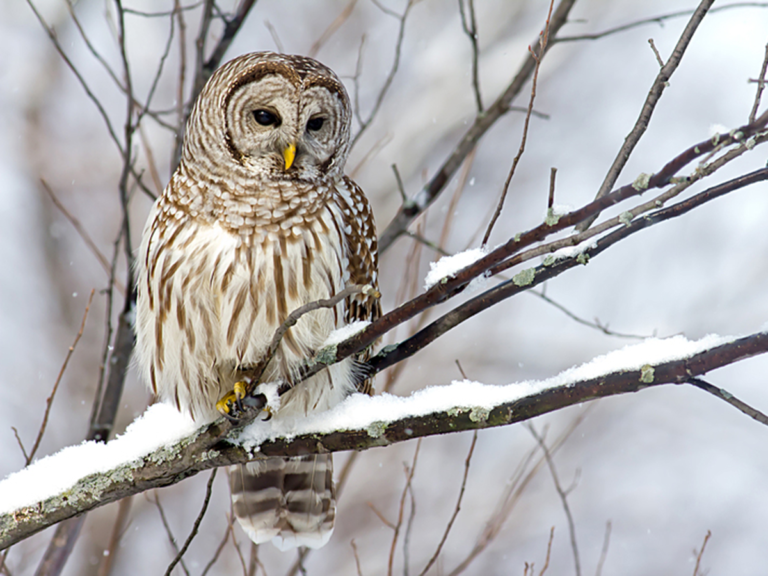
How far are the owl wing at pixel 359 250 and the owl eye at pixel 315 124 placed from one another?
0.27m

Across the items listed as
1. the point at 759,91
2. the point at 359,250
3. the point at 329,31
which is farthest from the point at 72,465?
the point at 329,31

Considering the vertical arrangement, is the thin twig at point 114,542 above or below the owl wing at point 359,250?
below


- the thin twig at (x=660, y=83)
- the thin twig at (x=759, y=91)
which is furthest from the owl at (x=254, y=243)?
the thin twig at (x=759, y=91)

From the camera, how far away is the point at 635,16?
1062 centimetres

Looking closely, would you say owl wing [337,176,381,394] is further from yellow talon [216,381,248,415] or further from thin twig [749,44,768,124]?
thin twig [749,44,768,124]

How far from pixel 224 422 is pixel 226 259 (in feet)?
2.20

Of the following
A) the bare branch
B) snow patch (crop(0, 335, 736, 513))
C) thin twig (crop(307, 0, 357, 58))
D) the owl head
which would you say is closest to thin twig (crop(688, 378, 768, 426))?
snow patch (crop(0, 335, 736, 513))

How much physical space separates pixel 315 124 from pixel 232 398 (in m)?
1.28

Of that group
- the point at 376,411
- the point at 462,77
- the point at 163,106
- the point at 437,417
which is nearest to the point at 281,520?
the point at 376,411

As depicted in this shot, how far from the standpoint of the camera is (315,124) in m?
3.30

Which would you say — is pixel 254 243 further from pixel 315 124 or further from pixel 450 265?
pixel 450 265

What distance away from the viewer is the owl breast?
9.67ft

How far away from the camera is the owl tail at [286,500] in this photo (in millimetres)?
3611

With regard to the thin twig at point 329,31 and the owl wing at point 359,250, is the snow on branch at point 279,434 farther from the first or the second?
the thin twig at point 329,31
